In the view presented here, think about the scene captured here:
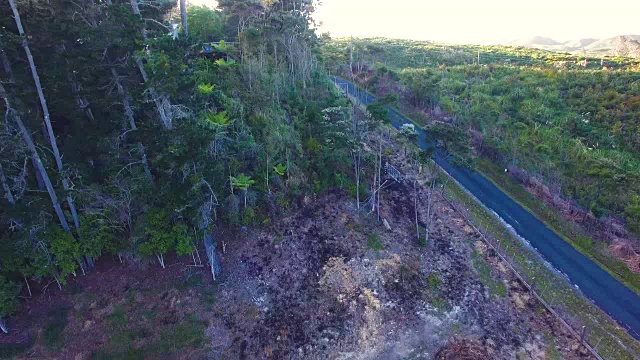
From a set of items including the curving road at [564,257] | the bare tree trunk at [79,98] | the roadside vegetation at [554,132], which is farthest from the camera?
the roadside vegetation at [554,132]

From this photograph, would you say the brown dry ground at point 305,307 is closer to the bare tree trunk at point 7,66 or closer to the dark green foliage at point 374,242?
the dark green foliage at point 374,242

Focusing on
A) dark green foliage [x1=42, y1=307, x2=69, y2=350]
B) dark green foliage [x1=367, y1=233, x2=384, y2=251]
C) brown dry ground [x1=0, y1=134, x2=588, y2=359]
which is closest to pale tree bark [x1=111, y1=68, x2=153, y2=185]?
brown dry ground [x1=0, y1=134, x2=588, y2=359]

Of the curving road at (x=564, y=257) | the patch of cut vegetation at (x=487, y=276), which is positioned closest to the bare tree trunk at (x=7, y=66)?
the curving road at (x=564, y=257)

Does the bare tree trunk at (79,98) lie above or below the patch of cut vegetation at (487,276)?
above

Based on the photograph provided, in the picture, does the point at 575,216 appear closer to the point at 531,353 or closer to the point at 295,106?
the point at 531,353

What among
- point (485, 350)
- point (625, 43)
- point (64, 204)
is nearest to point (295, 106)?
point (64, 204)

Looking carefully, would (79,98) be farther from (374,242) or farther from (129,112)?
(374,242)

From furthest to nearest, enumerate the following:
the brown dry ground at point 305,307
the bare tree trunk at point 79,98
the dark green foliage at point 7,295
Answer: the bare tree trunk at point 79,98
the brown dry ground at point 305,307
the dark green foliage at point 7,295

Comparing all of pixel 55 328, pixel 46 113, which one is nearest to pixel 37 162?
pixel 46 113
